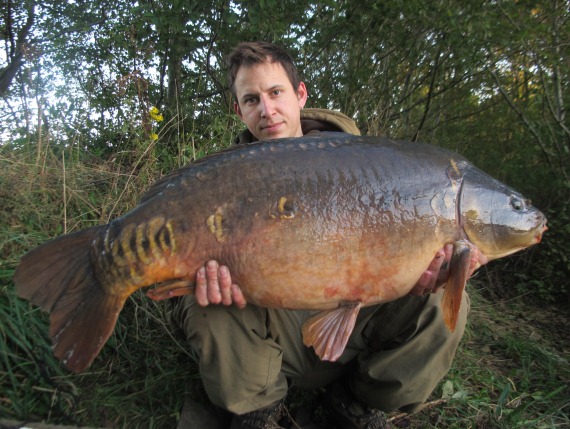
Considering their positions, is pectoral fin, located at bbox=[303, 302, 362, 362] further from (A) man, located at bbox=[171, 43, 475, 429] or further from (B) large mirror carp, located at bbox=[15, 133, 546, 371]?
(A) man, located at bbox=[171, 43, 475, 429]

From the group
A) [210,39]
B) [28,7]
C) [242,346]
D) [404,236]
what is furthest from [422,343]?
[28,7]

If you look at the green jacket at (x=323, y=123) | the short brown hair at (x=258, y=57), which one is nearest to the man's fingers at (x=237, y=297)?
the green jacket at (x=323, y=123)

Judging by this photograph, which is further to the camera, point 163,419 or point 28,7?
point 28,7

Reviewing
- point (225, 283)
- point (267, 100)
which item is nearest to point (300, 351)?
point (225, 283)

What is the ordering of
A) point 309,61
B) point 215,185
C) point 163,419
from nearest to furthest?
point 215,185, point 163,419, point 309,61

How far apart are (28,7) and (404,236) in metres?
5.83

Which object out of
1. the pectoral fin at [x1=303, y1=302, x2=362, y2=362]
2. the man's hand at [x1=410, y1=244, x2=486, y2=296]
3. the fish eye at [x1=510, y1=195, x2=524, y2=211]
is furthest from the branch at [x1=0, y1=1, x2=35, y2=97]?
the fish eye at [x1=510, y1=195, x2=524, y2=211]

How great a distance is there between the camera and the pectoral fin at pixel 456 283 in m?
1.31

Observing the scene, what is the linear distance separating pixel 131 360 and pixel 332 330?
37.8 inches

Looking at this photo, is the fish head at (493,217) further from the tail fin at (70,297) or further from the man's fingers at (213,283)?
the tail fin at (70,297)

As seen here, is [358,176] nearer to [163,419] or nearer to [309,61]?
[163,419]

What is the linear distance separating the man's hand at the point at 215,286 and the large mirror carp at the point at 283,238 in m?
0.02

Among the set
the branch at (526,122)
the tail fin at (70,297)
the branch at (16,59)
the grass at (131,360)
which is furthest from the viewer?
the branch at (16,59)

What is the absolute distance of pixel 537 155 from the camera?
3.34 meters
